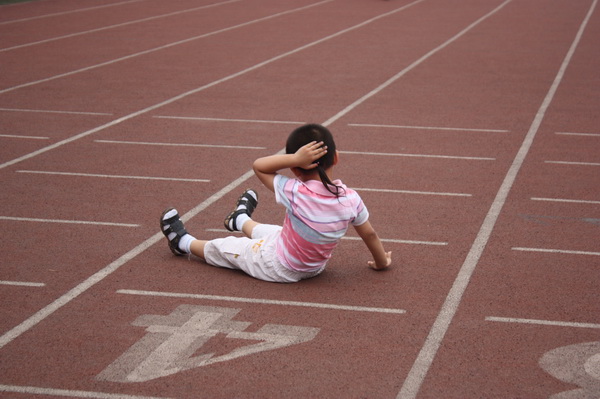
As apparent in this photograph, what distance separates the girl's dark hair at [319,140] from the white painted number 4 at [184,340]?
3.32 feet

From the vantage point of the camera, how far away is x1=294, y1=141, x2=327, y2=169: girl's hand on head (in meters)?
6.01

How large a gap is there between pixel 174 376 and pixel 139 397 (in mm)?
276

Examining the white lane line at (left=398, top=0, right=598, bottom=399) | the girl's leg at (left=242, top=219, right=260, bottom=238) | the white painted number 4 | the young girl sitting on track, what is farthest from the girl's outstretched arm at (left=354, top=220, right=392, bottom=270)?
the white painted number 4

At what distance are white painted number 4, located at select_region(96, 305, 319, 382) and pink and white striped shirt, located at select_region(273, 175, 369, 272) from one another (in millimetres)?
638

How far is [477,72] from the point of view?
51.4 ft

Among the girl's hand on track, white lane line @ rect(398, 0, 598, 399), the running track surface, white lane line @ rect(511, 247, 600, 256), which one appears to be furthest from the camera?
white lane line @ rect(511, 247, 600, 256)

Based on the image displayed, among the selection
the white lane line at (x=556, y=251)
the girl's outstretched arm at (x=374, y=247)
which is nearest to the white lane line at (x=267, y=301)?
the girl's outstretched arm at (x=374, y=247)

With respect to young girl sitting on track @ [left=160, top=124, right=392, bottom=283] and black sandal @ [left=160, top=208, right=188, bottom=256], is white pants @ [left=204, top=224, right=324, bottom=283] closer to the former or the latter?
young girl sitting on track @ [left=160, top=124, right=392, bottom=283]

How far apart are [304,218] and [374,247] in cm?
56

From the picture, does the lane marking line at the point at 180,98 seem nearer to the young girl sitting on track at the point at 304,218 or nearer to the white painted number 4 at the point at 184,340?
the young girl sitting on track at the point at 304,218

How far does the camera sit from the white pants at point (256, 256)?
6352mm

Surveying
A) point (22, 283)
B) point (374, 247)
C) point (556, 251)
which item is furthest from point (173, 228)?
point (556, 251)

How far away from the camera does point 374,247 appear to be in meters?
6.40

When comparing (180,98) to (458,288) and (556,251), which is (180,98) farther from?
(458,288)
